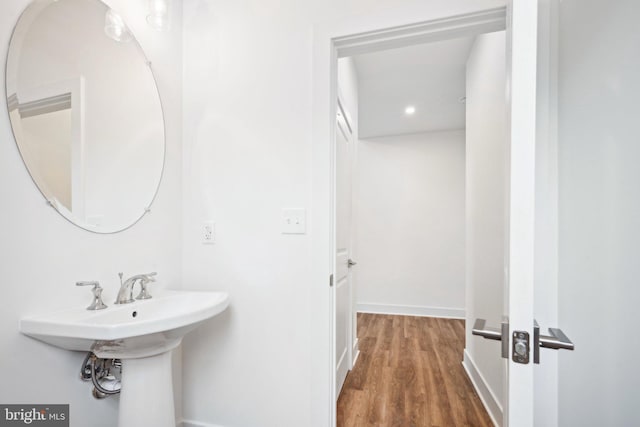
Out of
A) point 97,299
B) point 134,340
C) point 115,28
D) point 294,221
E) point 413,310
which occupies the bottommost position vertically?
point 413,310

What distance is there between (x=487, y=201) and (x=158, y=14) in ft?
6.75

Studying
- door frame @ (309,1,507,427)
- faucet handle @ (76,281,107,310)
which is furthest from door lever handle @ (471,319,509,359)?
faucet handle @ (76,281,107,310)

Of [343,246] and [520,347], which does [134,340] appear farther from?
[343,246]

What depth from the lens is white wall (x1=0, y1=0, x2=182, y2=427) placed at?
0.92m

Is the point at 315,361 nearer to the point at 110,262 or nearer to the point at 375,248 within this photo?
the point at 110,262

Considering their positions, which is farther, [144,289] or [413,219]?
[413,219]

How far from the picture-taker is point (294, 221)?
1.41 metres

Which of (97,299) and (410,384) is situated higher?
(97,299)

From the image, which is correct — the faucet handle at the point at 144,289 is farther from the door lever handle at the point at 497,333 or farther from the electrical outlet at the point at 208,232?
the door lever handle at the point at 497,333

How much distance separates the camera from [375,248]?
13.8 ft

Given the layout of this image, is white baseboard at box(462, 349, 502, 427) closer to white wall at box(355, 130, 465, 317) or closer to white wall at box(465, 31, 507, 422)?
white wall at box(465, 31, 507, 422)

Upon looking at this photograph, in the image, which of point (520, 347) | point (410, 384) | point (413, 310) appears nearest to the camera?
point (520, 347)

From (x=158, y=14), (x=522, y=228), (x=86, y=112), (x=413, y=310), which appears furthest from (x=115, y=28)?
(x=413, y=310)

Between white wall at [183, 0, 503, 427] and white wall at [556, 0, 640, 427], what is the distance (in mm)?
744
